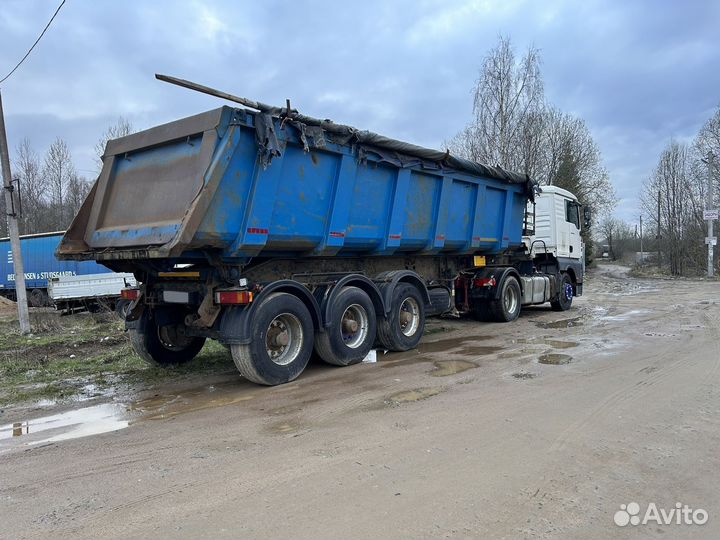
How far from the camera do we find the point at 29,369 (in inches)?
310

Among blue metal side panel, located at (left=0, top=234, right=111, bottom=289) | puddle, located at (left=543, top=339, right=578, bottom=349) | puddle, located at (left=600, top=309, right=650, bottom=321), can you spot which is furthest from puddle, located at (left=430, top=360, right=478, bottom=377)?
blue metal side panel, located at (left=0, top=234, right=111, bottom=289)

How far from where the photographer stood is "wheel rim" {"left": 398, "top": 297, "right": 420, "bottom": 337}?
8672mm

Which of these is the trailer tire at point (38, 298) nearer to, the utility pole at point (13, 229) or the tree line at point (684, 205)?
the utility pole at point (13, 229)

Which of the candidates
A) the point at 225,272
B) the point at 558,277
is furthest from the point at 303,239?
the point at 558,277

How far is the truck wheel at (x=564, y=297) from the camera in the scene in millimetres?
14156

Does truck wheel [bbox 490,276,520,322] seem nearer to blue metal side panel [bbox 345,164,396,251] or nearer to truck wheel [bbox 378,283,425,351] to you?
truck wheel [bbox 378,283,425,351]

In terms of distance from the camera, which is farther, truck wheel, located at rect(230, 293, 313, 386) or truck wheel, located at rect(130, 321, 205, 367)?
truck wheel, located at rect(130, 321, 205, 367)

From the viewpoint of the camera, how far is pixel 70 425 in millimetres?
5176

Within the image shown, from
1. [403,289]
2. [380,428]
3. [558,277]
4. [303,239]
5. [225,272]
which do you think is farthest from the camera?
[558,277]

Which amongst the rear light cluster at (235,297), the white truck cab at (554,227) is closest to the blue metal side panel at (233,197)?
the rear light cluster at (235,297)

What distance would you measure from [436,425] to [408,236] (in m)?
4.60

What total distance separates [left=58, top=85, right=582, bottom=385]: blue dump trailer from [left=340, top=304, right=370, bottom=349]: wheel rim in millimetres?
21

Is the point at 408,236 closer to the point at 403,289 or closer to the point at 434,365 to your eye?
the point at 403,289

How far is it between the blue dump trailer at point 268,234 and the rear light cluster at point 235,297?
16 millimetres
